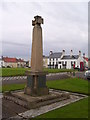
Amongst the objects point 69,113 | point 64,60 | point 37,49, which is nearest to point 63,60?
point 64,60

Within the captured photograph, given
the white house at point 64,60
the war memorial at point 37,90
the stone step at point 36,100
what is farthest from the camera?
the white house at point 64,60

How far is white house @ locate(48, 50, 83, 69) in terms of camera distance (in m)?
72.3

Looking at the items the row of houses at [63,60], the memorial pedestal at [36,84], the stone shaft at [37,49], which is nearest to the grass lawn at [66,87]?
the memorial pedestal at [36,84]

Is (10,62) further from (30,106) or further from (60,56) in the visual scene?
(30,106)

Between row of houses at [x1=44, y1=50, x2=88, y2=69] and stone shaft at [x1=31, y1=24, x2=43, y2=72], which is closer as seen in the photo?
stone shaft at [x1=31, y1=24, x2=43, y2=72]

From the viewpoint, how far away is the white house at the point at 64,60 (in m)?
72.3

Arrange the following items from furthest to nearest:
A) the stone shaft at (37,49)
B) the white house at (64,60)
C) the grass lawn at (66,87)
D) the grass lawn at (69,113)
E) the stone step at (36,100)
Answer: the white house at (64,60)
the grass lawn at (66,87)
the stone shaft at (37,49)
the stone step at (36,100)
the grass lawn at (69,113)

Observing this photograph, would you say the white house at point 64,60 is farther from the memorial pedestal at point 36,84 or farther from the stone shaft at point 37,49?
the memorial pedestal at point 36,84

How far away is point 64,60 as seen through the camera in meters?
76.2

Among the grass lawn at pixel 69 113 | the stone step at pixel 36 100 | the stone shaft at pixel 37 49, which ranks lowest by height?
the grass lawn at pixel 69 113

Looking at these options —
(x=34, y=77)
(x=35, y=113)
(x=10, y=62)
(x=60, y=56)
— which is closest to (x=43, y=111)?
(x=35, y=113)

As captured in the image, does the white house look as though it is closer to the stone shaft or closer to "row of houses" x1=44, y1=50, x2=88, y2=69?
"row of houses" x1=44, y1=50, x2=88, y2=69

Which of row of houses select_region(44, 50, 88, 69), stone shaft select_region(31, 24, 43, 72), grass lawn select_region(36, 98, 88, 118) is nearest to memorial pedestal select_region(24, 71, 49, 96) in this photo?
stone shaft select_region(31, 24, 43, 72)

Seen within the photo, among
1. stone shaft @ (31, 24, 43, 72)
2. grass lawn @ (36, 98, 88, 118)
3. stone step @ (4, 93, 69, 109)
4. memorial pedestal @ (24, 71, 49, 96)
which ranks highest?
stone shaft @ (31, 24, 43, 72)
